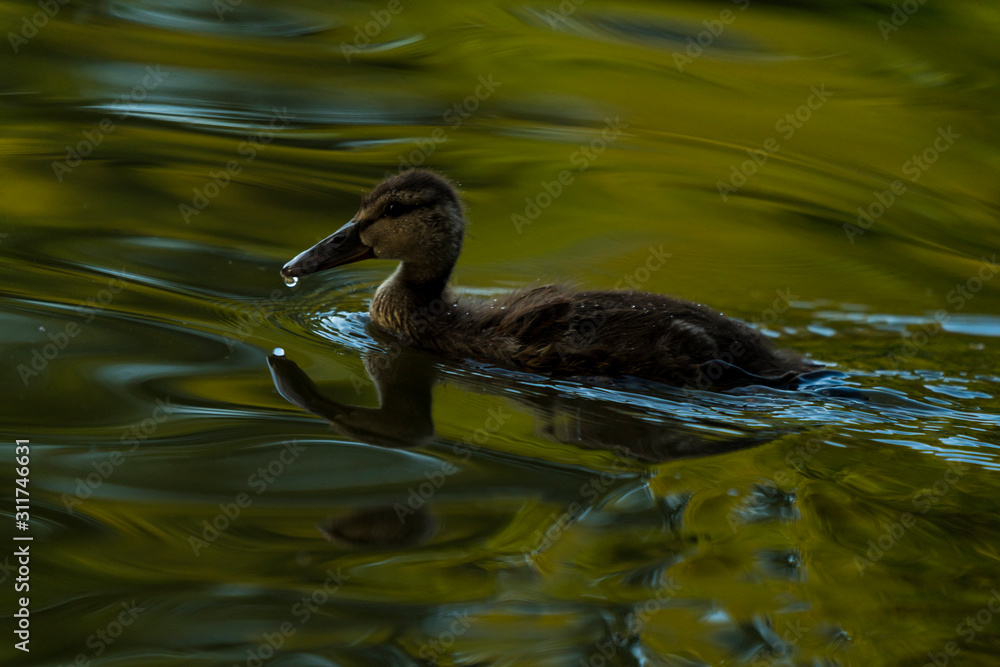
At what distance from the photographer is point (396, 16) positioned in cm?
1127

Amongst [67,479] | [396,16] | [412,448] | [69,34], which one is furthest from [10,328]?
[396,16]

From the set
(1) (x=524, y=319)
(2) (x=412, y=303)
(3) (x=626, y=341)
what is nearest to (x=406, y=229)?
(2) (x=412, y=303)

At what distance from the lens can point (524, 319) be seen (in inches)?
231

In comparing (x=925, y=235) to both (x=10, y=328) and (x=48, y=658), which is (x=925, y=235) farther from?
(x=48, y=658)

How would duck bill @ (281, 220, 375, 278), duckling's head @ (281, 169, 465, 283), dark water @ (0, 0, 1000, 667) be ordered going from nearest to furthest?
dark water @ (0, 0, 1000, 667) < duck bill @ (281, 220, 375, 278) < duckling's head @ (281, 169, 465, 283)

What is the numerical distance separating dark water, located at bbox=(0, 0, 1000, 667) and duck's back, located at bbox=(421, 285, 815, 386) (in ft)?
0.52

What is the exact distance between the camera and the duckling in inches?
223

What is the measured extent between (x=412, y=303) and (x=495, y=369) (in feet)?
2.56

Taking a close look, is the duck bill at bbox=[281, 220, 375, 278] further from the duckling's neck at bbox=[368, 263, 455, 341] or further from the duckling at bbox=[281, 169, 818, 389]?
the duckling's neck at bbox=[368, 263, 455, 341]

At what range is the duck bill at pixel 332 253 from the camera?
20.4 feet

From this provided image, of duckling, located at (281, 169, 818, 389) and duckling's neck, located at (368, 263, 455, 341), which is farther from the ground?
duckling, located at (281, 169, 818, 389)

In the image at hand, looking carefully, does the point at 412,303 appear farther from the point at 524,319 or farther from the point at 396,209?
the point at 524,319

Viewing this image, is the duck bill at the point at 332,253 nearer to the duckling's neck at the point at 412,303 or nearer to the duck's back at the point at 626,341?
the duckling's neck at the point at 412,303

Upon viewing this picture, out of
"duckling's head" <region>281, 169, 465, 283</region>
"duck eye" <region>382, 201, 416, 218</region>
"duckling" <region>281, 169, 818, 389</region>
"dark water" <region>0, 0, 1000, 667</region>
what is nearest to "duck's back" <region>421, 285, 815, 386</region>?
"duckling" <region>281, 169, 818, 389</region>
